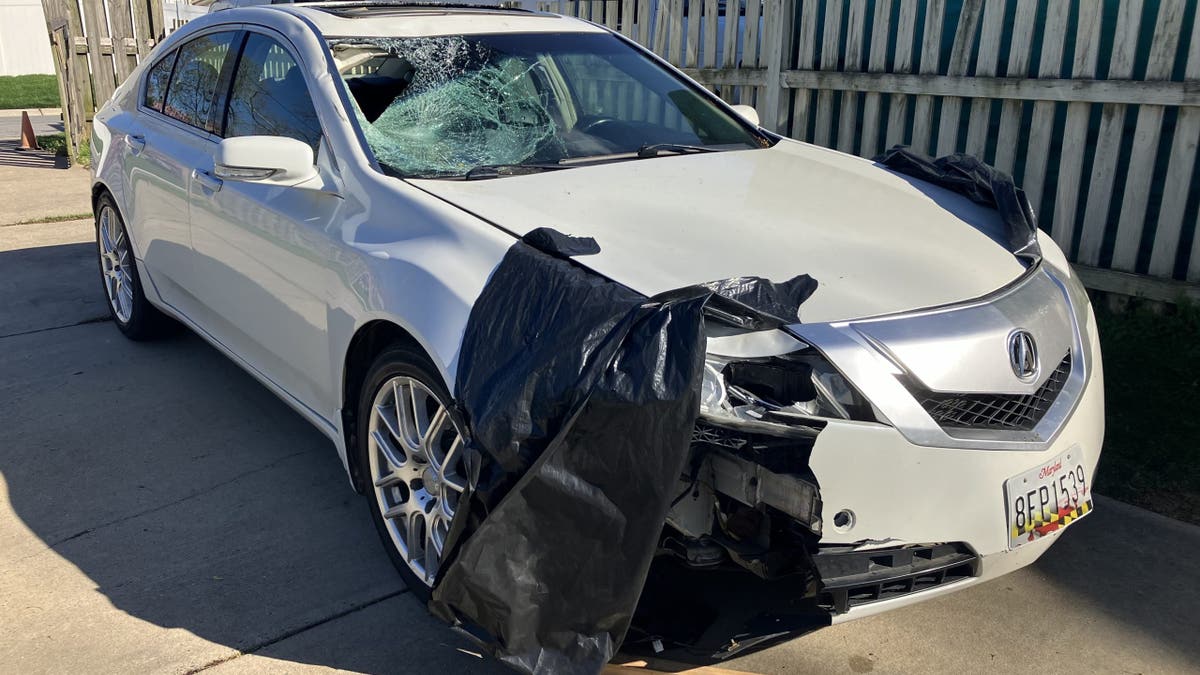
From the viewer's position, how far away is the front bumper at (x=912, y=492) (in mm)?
2457

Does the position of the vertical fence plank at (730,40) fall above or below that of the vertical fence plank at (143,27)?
above

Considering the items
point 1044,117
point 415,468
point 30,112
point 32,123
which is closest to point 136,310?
point 415,468

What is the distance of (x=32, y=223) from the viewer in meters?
8.89

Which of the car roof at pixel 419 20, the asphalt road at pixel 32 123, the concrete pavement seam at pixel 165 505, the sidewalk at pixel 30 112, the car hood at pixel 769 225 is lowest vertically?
the sidewalk at pixel 30 112

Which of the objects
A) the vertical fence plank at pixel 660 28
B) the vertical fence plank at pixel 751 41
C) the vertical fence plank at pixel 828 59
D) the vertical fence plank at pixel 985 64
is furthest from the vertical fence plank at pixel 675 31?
the vertical fence plank at pixel 985 64

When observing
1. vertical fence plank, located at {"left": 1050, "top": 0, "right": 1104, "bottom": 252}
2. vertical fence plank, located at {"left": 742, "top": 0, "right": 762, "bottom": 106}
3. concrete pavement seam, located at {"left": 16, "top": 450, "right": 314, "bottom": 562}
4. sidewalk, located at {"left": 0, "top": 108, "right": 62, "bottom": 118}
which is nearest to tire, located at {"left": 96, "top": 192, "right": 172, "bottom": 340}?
concrete pavement seam, located at {"left": 16, "top": 450, "right": 314, "bottom": 562}

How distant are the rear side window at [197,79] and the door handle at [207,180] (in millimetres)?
244

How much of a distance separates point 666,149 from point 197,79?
232 cm

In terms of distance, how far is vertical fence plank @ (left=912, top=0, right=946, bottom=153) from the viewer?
19.1 ft

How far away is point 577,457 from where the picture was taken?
247cm

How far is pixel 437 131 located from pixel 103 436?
6.89 ft

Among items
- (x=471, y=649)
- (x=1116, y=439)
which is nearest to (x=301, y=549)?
(x=471, y=649)

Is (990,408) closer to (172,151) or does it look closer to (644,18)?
(172,151)

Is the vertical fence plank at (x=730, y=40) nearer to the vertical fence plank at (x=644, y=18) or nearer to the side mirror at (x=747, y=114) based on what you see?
the vertical fence plank at (x=644, y=18)
